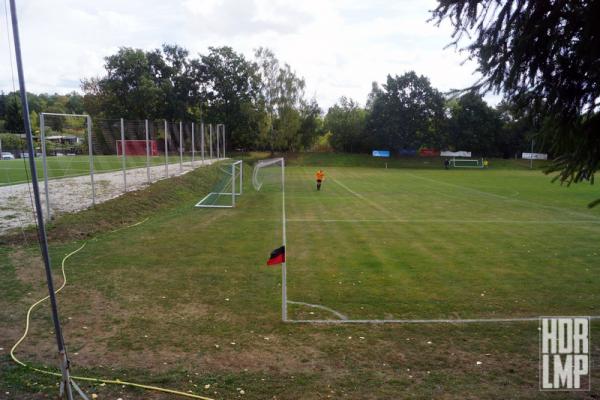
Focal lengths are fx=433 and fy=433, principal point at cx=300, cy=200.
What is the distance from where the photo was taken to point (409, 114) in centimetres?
→ 6962

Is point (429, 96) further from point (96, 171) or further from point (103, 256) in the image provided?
point (103, 256)

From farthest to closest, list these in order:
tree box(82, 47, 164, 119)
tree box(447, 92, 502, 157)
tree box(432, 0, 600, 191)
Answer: tree box(447, 92, 502, 157)
tree box(82, 47, 164, 119)
tree box(432, 0, 600, 191)

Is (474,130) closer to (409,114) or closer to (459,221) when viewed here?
(409,114)

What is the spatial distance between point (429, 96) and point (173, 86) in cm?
3967

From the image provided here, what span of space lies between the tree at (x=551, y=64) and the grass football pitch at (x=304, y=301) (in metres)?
2.82

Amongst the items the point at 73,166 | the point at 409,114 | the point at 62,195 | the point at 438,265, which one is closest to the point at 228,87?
the point at 409,114

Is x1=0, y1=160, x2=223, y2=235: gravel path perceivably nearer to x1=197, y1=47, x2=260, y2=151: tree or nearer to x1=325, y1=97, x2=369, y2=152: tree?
x1=197, y1=47, x2=260, y2=151: tree

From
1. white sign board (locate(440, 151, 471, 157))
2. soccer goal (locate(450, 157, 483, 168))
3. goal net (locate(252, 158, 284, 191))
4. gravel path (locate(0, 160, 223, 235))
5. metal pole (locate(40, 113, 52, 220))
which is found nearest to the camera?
metal pole (locate(40, 113, 52, 220))

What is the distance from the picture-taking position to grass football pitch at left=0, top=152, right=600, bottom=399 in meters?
5.07

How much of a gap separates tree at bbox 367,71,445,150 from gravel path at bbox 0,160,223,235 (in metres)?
51.2

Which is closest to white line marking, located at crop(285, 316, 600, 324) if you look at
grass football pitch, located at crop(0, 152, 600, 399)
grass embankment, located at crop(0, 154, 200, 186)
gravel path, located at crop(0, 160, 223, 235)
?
grass football pitch, located at crop(0, 152, 600, 399)

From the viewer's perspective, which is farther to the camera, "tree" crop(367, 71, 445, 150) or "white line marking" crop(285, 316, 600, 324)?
"tree" crop(367, 71, 445, 150)

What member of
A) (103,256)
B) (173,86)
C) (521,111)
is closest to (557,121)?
(521,111)

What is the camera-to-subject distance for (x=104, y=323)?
6.57 metres
